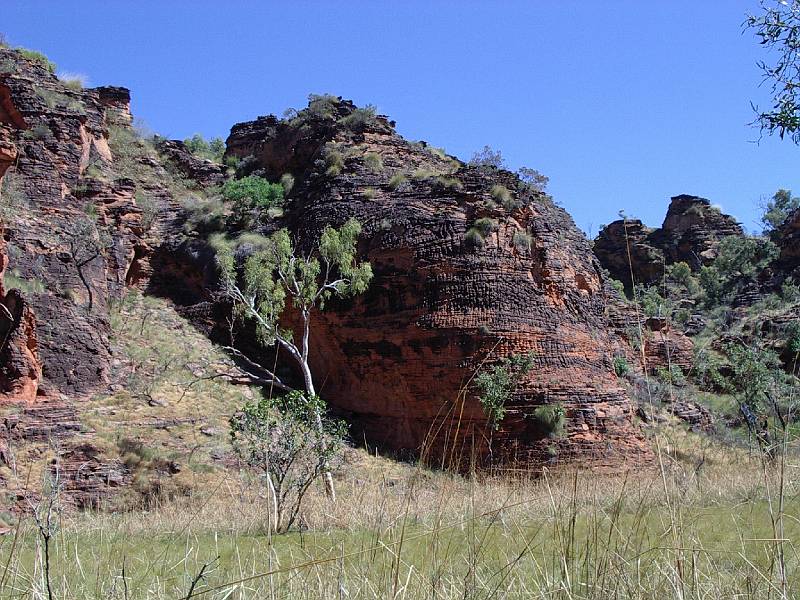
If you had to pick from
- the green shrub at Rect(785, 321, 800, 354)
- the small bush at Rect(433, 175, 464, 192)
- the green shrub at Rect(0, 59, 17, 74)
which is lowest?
the green shrub at Rect(785, 321, 800, 354)

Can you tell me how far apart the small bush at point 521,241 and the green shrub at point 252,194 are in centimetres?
1026

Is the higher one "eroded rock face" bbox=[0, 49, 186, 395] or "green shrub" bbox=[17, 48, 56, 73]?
"green shrub" bbox=[17, 48, 56, 73]

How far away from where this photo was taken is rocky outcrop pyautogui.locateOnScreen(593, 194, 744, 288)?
143 feet

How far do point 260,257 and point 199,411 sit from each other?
5.50 m

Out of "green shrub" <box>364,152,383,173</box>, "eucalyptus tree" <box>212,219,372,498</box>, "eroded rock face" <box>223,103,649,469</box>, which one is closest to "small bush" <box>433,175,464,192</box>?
"eroded rock face" <box>223,103,649,469</box>

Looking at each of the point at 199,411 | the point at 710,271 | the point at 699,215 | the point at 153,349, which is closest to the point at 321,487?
the point at 199,411

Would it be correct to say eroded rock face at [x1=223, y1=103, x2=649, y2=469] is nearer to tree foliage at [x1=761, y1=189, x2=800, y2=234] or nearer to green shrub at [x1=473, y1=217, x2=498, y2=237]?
green shrub at [x1=473, y1=217, x2=498, y2=237]

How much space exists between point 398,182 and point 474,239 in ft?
13.3

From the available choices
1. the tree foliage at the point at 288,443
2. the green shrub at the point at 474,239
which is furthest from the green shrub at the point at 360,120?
the tree foliage at the point at 288,443

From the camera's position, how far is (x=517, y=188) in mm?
21672

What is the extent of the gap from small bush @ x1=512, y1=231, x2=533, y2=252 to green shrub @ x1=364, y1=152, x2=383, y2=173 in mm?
6002

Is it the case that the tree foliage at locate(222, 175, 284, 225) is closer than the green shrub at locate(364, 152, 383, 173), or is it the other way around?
the green shrub at locate(364, 152, 383, 173)

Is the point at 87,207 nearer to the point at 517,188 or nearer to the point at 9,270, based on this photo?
the point at 9,270

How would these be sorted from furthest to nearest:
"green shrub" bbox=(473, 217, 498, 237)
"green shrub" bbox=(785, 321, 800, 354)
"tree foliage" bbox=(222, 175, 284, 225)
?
"green shrub" bbox=(785, 321, 800, 354) → "tree foliage" bbox=(222, 175, 284, 225) → "green shrub" bbox=(473, 217, 498, 237)
